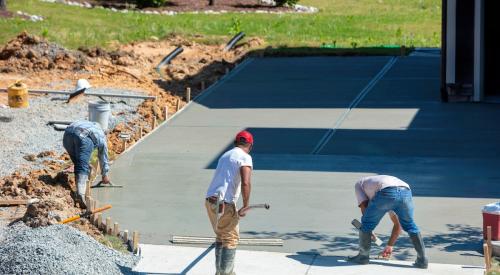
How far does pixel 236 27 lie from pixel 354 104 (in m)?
11.3

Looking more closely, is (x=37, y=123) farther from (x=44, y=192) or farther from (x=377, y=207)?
(x=377, y=207)

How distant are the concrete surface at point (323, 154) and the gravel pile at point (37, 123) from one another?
4.57ft

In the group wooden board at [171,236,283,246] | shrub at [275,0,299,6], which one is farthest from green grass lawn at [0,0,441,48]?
wooden board at [171,236,283,246]

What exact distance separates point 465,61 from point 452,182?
7965 millimetres

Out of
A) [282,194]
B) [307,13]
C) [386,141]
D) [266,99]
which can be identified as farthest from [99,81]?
[307,13]

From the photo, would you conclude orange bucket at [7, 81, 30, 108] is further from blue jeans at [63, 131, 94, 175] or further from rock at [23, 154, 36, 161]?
blue jeans at [63, 131, 94, 175]

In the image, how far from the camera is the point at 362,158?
19609 mm

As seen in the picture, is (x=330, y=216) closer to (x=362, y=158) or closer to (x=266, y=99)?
(x=362, y=158)

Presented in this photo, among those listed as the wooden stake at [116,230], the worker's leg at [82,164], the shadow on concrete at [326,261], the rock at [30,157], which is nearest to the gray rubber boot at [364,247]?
the shadow on concrete at [326,261]

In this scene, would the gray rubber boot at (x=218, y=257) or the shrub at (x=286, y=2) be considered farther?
the shrub at (x=286, y=2)

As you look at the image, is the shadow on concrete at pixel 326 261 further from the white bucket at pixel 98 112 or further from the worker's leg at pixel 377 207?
the white bucket at pixel 98 112

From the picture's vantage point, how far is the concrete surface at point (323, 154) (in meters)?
15.1

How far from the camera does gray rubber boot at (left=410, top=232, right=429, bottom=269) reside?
12795 mm

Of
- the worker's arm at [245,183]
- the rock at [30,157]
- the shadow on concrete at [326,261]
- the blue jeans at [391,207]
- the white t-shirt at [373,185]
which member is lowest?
the shadow on concrete at [326,261]
